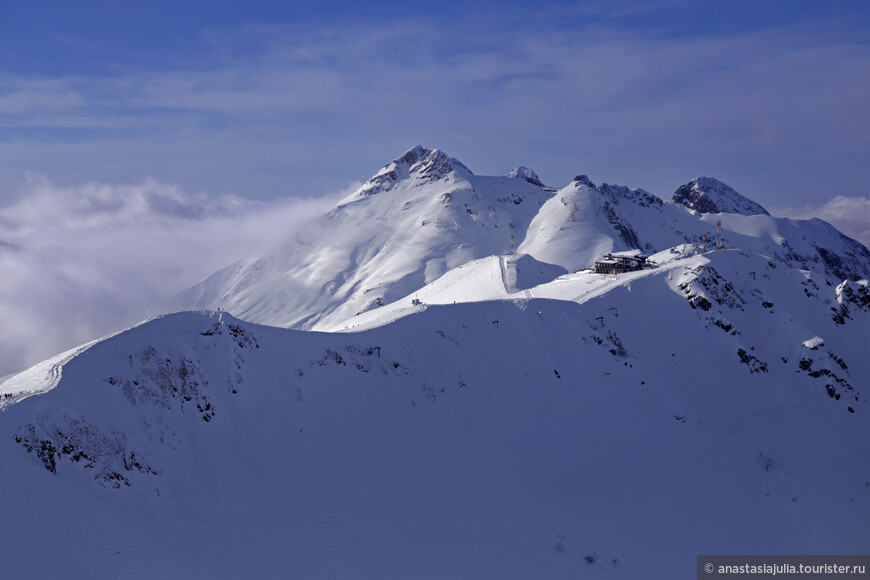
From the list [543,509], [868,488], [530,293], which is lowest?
[868,488]

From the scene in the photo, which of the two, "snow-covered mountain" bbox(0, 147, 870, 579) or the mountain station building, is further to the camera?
the mountain station building

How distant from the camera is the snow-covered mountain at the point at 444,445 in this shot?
28141 millimetres

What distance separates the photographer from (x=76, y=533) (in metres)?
25.1

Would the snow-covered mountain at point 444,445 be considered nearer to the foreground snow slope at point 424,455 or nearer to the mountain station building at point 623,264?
the foreground snow slope at point 424,455

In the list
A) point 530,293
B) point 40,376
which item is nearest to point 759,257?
point 530,293

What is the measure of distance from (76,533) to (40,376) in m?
13.4

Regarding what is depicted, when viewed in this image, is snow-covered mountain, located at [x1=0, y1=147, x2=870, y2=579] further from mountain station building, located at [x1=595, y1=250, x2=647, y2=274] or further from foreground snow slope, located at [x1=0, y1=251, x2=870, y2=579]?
mountain station building, located at [x1=595, y1=250, x2=647, y2=274]

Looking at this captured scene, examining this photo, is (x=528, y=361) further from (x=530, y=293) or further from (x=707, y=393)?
(x=530, y=293)

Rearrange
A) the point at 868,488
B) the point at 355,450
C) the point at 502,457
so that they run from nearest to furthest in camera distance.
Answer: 1. the point at 355,450
2. the point at 502,457
3. the point at 868,488

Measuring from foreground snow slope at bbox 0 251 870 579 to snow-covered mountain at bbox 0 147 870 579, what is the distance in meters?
0.14

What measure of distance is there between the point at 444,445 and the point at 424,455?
2.10 m

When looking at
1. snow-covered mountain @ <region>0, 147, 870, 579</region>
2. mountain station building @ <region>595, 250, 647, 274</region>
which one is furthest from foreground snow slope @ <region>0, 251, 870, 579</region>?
mountain station building @ <region>595, 250, 647, 274</region>

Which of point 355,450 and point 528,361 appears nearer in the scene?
point 355,450

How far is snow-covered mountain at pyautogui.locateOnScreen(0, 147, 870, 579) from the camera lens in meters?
28.1
